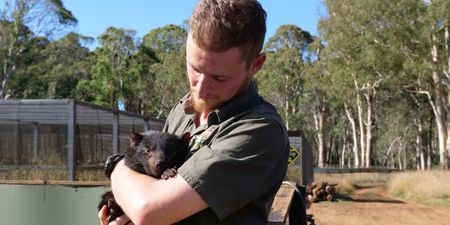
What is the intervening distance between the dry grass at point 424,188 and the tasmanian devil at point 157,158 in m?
20.0

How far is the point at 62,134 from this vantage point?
32.2ft

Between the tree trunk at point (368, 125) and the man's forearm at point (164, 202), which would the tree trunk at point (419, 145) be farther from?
the man's forearm at point (164, 202)

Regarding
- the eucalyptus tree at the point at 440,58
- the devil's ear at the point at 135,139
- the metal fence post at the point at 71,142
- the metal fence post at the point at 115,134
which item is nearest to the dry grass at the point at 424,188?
the eucalyptus tree at the point at 440,58

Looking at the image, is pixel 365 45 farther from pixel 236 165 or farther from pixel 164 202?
pixel 164 202

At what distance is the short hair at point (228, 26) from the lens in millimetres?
1736

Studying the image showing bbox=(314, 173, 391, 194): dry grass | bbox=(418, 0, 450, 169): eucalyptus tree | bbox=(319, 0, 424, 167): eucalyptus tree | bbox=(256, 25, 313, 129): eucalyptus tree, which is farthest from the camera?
bbox=(256, 25, 313, 129): eucalyptus tree

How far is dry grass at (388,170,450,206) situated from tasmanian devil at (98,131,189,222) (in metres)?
20.0

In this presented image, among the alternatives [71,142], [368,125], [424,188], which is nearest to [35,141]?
[71,142]

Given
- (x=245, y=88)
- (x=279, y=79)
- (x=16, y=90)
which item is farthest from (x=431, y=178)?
(x=16, y=90)

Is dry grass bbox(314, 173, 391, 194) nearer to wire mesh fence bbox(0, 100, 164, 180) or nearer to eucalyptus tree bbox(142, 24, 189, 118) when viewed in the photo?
eucalyptus tree bbox(142, 24, 189, 118)

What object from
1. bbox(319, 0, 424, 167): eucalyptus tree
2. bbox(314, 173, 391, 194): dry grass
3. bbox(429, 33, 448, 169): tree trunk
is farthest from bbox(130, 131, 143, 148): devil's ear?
bbox(429, 33, 448, 169): tree trunk

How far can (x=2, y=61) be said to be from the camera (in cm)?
3934

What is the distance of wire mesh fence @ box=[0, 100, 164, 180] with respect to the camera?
878 centimetres

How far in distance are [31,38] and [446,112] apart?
29.2m
